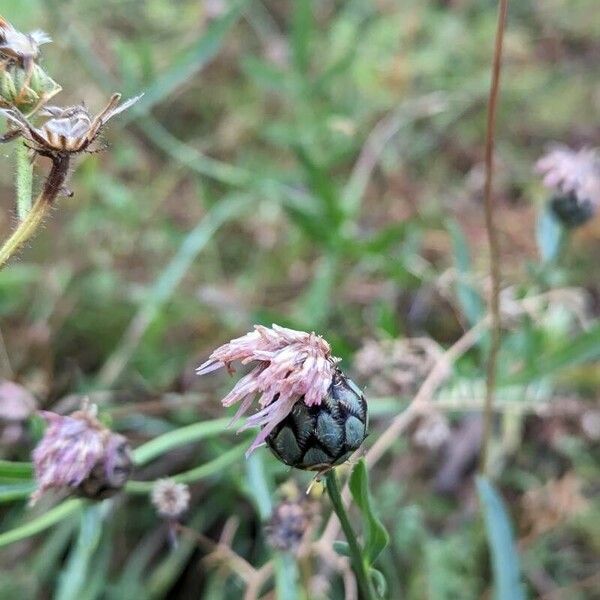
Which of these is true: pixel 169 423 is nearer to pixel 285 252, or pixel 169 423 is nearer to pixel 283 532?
pixel 283 532

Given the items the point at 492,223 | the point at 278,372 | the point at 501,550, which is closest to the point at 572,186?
the point at 492,223

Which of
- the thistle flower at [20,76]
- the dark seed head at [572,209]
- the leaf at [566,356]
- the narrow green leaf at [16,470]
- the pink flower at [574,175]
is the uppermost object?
the pink flower at [574,175]

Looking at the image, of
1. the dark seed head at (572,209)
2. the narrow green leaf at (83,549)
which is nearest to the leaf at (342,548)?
the narrow green leaf at (83,549)

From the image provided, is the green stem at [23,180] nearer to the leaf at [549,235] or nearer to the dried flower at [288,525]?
the dried flower at [288,525]

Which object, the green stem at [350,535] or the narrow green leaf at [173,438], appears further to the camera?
the narrow green leaf at [173,438]

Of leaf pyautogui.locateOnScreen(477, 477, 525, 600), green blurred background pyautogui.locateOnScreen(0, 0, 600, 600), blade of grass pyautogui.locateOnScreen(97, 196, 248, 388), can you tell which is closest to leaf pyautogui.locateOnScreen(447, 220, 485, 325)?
green blurred background pyautogui.locateOnScreen(0, 0, 600, 600)
